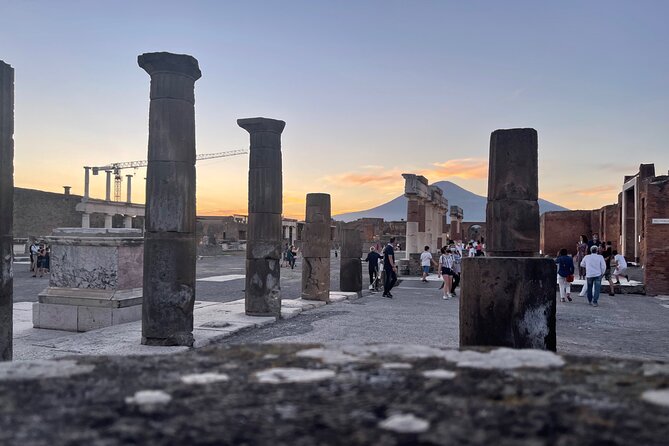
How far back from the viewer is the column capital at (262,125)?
10523 millimetres

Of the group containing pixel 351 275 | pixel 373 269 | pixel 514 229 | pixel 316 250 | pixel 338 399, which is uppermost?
pixel 514 229

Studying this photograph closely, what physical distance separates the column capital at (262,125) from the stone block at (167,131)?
3252 mm

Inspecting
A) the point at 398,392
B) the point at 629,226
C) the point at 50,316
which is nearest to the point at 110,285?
the point at 50,316

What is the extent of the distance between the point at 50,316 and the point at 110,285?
3.64 ft

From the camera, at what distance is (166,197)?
7250mm

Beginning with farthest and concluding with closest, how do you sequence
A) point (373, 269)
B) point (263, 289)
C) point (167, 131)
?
1. point (373, 269)
2. point (263, 289)
3. point (167, 131)

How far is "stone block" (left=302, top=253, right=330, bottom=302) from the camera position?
13266mm

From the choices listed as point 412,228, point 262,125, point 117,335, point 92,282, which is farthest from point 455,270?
point 117,335

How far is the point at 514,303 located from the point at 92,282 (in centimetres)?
675

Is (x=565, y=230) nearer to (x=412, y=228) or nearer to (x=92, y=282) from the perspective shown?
(x=412, y=228)

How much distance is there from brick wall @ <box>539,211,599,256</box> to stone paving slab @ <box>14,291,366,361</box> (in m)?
26.4

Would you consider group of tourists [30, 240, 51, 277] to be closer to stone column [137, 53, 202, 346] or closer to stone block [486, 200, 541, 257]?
stone column [137, 53, 202, 346]

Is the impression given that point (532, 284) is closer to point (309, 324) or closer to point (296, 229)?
point (309, 324)

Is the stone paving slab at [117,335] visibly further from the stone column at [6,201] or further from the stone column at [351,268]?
the stone column at [351,268]
